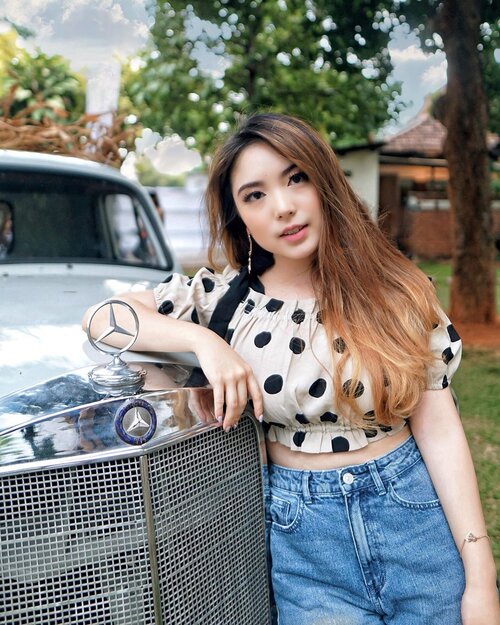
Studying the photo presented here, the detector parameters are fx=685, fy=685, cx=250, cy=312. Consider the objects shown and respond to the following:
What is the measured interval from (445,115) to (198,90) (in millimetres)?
3168

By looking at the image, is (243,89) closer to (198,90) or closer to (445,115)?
(198,90)

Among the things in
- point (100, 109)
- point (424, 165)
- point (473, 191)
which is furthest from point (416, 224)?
point (100, 109)

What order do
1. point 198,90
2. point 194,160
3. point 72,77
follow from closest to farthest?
point 194,160 < point 72,77 < point 198,90

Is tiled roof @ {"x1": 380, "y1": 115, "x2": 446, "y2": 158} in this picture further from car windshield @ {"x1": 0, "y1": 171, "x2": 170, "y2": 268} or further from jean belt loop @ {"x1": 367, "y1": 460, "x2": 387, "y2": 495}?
jean belt loop @ {"x1": 367, "y1": 460, "x2": 387, "y2": 495}

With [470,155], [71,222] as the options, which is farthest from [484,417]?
[470,155]

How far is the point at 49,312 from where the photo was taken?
7.07ft

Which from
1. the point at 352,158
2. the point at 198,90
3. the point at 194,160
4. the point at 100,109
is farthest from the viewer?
the point at 352,158

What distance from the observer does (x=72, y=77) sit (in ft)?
19.4

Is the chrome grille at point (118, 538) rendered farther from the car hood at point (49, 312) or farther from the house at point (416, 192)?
the house at point (416, 192)

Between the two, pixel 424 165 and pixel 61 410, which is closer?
pixel 61 410

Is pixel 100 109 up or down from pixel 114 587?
up

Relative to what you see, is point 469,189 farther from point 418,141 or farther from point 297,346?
point 418,141

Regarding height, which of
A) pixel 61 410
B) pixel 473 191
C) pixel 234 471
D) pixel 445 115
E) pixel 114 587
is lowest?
pixel 114 587

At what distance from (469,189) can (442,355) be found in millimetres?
7184
